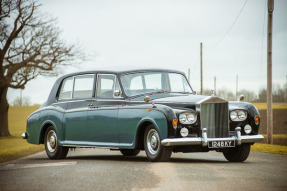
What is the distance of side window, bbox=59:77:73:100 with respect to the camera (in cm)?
1305

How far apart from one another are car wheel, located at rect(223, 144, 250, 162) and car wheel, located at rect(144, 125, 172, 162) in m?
1.71

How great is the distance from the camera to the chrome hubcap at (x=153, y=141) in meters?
10.1

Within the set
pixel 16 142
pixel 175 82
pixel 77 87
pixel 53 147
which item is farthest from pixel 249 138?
pixel 16 142

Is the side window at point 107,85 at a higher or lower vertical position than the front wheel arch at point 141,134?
higher

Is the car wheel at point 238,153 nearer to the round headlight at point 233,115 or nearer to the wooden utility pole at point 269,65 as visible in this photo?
the round headlight at point 233,115

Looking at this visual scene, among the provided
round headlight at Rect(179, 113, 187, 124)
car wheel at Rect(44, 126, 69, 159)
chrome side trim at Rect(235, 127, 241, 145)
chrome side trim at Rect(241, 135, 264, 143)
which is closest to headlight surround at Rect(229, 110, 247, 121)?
chrome side trim at Rect(235, 127, 241, 145)

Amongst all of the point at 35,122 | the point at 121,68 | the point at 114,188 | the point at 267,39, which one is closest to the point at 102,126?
the point at 121,68

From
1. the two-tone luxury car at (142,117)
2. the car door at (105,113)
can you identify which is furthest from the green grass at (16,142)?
the car door at (105,113)

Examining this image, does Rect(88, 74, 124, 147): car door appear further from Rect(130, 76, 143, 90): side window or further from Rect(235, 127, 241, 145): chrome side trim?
Rect(235, 127, 241, 145): chrome side trim

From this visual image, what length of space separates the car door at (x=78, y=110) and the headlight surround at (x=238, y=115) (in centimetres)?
345

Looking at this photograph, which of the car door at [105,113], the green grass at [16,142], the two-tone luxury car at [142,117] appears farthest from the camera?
the green grass at [16,142]

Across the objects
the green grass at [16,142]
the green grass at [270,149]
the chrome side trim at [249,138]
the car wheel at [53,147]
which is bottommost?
the green grass at [16,142]

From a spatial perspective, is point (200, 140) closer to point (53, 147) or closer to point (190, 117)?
point (190, 117)

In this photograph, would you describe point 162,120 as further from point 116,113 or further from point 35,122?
point 35,122
